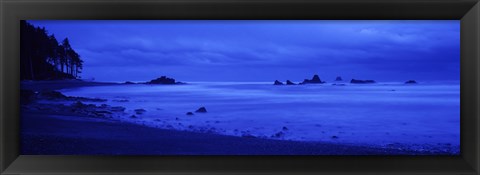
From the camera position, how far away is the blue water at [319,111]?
2127 millimetres

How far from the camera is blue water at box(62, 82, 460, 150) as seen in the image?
2.13m

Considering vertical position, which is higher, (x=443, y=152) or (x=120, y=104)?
(x=120, y=104)

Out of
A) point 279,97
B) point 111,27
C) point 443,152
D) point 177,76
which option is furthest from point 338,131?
point 111,27

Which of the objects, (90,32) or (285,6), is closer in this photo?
(285,6)

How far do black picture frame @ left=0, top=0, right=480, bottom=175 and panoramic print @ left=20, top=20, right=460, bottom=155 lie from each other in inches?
2.5

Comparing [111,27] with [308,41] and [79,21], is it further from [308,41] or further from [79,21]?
[308,41]

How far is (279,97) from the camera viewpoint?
2146mm

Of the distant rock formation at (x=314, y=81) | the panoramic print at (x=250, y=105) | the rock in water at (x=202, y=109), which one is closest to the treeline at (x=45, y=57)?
the panoramic print at (x=250, y=105)

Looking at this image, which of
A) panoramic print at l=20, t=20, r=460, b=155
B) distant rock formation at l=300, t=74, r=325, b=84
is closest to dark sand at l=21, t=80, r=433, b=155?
panoramic print at l=20, t=20, r=460, b=155

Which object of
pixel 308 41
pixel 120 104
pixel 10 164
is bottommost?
pixel 10 164

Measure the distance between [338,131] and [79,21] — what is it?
4.00ft

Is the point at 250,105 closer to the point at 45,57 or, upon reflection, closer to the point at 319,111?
the point at 319,111

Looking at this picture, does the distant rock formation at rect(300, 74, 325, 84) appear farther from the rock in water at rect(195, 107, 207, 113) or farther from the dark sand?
the rock in water at rect(195, 107, 207, 113)

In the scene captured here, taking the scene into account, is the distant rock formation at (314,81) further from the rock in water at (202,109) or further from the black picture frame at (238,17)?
the rock in water at (202,109)
